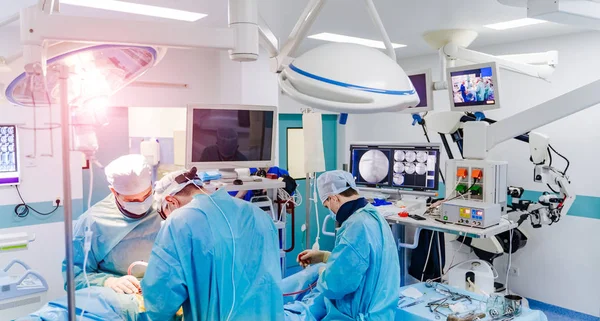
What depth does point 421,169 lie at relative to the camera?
3822mm

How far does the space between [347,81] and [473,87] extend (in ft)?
8.49

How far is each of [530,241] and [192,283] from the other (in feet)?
12.1

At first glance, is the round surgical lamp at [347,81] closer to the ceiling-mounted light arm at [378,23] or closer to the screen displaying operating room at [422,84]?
the ceiling-mounted light arm at [378,23]

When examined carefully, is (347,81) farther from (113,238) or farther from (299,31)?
(113,238)

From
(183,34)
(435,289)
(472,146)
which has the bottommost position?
(435,289)

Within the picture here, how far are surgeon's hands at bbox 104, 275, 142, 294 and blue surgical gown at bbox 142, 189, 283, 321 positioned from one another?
221 millimetres

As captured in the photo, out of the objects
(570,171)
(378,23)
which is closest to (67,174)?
(378,23)

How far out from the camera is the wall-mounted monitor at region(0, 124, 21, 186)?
3736mm

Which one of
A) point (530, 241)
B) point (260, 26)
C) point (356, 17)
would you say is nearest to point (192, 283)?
point (260, 26)

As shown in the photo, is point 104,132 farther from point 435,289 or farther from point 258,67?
point 435,289

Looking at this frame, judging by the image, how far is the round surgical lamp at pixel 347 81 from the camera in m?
1.03

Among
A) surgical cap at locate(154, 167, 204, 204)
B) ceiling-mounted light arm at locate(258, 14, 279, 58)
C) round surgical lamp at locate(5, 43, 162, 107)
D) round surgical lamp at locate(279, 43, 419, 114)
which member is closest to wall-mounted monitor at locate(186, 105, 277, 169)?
surgical cap at locate(154, 167, 204, 204)

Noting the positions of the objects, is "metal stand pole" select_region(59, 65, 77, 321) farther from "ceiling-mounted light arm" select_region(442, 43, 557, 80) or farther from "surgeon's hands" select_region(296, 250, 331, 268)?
"ceiling-mounted light arm" select_region(442, 43, 557, 80)

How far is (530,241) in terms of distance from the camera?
4.49 m
